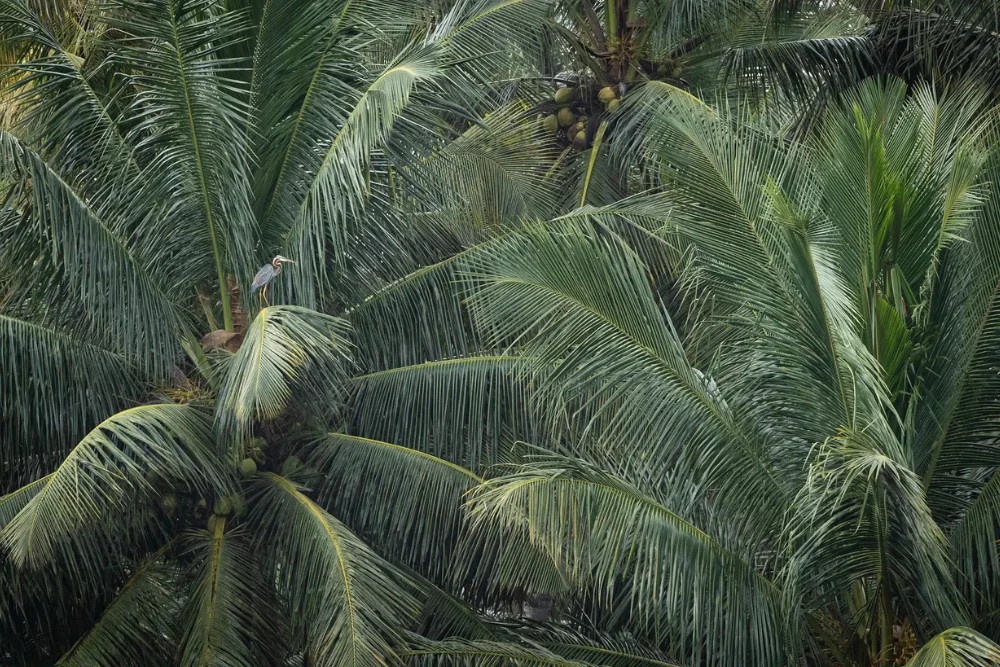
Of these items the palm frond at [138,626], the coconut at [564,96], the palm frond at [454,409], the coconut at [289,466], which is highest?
the coconut at [564,96]

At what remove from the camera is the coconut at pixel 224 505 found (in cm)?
880

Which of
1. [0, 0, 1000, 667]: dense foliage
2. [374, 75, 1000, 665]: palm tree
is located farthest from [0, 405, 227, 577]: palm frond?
[374, 75, 1000, 665]: palm tree

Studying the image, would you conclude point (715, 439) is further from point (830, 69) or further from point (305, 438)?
point (830, 69)

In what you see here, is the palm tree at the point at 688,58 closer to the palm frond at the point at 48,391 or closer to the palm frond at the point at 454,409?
the palm frond at the point at 454,409

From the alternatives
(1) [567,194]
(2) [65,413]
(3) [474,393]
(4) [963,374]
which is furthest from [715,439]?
(1) [567,194]

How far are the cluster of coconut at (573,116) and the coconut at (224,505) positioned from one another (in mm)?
5210

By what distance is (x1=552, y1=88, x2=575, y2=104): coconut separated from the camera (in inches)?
487

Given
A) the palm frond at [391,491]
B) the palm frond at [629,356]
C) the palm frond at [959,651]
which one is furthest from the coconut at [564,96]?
the palm frond at [959,651]

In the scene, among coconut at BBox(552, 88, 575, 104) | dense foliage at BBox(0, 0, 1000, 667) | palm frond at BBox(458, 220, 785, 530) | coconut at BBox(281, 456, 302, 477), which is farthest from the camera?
coconut at BBox(552, 88, 575, 104)

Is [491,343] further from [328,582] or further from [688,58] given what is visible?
[688,58]

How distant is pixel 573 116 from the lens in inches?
487

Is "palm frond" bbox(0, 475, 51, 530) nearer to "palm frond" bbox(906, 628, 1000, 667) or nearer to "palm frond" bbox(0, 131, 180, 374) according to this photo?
"palm frond" bbox(0, 131, 180, 374)

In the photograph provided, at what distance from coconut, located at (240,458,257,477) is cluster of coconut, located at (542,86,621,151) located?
16.3 feet

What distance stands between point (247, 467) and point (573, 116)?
17.2 ft
